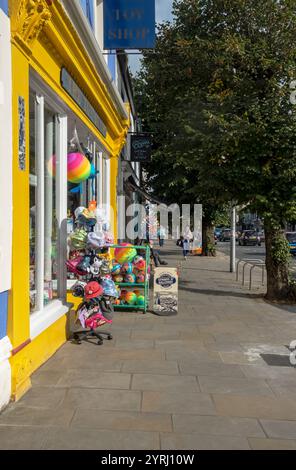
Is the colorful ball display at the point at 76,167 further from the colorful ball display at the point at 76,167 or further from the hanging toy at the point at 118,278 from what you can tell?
the hanging toy at the point at 118,278

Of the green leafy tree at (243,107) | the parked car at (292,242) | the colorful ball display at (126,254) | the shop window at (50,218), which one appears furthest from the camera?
the parked car at (292,242)

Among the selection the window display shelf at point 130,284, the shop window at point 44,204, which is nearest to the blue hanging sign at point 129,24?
the shop window at point 44,204

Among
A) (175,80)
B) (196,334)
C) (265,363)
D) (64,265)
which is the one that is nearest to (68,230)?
(64,265)

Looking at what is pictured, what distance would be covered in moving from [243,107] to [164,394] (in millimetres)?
7520

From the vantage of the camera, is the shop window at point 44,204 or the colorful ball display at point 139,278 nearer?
the shop window at point 44,204

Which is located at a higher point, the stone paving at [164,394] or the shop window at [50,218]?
the shop window at [50,218]

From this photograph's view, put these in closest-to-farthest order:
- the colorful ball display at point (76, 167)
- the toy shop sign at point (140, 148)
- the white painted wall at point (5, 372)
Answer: the white painted wall at point (5, 372), the colorful ball display at point (76, 167), the toy shop sign at point (140, 148)

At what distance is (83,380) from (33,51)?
3.47 meters

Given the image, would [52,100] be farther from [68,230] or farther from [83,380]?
[83,380]

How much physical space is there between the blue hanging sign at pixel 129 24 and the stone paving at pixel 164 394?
4.91m

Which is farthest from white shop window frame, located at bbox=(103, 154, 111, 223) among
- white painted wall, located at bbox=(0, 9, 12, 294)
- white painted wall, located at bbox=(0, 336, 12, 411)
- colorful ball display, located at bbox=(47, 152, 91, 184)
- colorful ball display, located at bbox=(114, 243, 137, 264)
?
white painted wall, located at bbox=(0, 336, 12, 411)

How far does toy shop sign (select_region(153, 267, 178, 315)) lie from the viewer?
874 cm

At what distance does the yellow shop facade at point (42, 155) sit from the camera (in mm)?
4391

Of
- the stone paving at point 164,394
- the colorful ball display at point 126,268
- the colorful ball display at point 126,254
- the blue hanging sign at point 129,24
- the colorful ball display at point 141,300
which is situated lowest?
the stone paving at point 164,394
